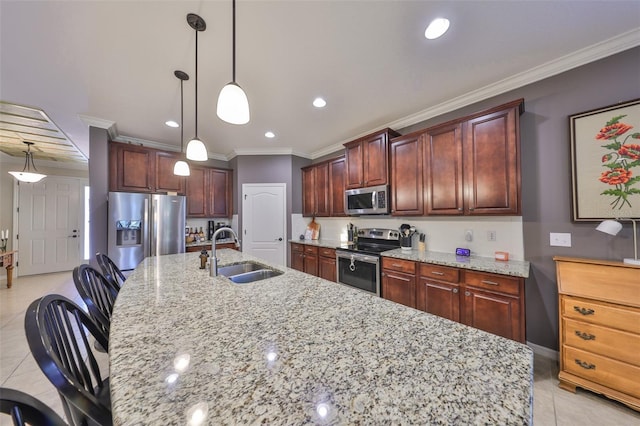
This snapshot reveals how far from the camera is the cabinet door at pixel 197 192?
416 centimetres

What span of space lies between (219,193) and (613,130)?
5125 millimetres

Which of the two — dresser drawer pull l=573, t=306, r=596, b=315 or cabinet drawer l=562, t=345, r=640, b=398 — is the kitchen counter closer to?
dresser drawer pull l=573, t=306, r=596, b=315

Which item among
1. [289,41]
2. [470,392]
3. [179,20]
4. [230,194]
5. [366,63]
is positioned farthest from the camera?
[230,194]

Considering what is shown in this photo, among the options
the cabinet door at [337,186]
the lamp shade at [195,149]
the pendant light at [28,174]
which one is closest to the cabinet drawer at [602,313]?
the cabinet door at [337,186]

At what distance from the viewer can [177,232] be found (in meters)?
3.60

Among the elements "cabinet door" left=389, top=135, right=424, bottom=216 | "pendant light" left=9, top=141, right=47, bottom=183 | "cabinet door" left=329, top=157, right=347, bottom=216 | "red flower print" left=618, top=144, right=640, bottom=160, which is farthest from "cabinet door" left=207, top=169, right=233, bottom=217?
"red flower print" left=618, top=144, right=640, bottom=160

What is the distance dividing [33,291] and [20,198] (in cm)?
232

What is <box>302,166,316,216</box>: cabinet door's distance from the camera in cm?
430

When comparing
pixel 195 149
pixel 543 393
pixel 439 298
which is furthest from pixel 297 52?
pixel 543 393

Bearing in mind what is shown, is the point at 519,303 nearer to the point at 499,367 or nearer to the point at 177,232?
the point at 499,367

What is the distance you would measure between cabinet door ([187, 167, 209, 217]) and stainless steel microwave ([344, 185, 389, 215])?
2.73m

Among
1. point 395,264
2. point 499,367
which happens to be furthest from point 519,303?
point 499,367

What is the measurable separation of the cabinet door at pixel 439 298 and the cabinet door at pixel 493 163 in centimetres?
84

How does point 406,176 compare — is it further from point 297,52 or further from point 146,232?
point 146,232
